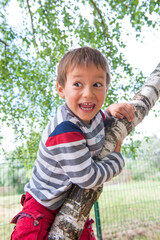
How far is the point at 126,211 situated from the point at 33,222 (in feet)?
14.3

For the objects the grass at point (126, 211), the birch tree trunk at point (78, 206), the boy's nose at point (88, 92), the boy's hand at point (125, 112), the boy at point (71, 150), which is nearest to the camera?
the birch tree trunk at point (78, 206)

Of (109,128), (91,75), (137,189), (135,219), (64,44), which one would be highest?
(64,44)

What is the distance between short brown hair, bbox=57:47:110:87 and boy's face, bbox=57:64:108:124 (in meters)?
0.03

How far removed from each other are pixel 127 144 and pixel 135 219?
184 cm

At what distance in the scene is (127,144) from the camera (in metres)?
4.48

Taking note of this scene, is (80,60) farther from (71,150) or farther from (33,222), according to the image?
(33,222)

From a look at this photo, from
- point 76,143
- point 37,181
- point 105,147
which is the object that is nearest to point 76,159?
point 76,143

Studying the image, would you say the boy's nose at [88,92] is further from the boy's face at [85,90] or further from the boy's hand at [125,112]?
the boy's hand at [125,112]

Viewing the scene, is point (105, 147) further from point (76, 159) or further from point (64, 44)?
point (64, 44)

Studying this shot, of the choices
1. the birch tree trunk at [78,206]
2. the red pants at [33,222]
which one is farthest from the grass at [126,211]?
the birch tree trunk at [78,206]

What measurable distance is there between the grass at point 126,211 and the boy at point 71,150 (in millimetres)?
3224

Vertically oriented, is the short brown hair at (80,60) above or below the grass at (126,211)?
above

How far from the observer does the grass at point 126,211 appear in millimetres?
4102

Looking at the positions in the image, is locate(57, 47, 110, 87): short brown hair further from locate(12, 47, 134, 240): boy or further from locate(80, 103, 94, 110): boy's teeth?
locate(80, 103, 94, 110): boy's teeth
